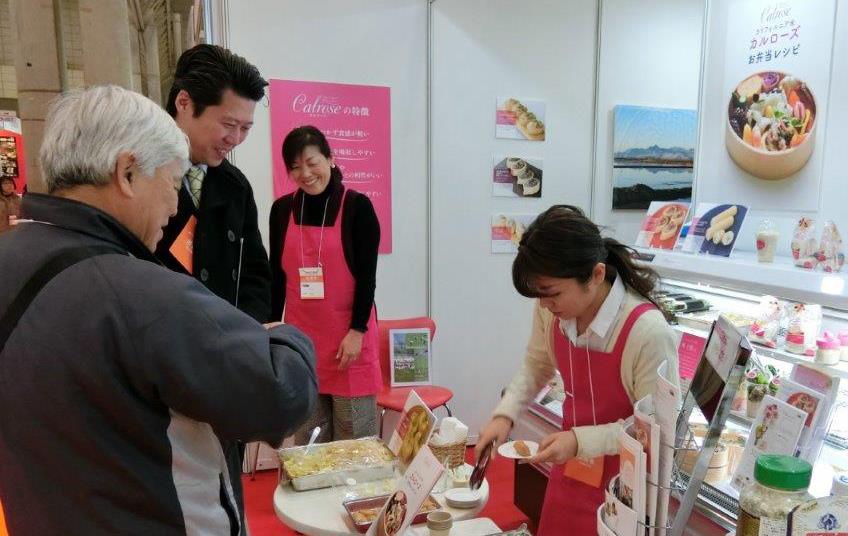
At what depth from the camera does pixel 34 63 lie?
19.3ft

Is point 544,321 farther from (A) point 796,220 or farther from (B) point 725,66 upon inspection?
(B) point 725,66

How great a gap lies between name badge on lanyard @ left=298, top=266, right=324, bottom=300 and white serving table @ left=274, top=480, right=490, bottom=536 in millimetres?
1280

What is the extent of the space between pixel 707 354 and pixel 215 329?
3.00ft

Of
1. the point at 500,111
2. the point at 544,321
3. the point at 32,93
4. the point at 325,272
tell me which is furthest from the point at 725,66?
the point at 32,93

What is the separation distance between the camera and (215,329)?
3.38 ft

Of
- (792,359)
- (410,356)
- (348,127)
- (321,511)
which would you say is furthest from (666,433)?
(348,127)

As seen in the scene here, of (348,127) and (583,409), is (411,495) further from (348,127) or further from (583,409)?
(348,127)

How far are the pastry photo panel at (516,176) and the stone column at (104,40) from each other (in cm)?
409

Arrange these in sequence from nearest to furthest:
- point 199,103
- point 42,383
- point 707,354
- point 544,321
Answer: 1. point 42,383
2. point 707,354
3. point 199,103
4. point 544,321

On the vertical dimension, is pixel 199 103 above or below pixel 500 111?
below

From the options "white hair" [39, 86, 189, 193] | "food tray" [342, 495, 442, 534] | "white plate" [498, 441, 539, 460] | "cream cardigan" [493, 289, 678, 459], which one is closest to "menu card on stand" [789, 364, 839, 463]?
"cream cardigan" [493, 289, 678, 459]

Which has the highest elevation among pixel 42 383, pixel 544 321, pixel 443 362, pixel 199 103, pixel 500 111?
pixel 500 111

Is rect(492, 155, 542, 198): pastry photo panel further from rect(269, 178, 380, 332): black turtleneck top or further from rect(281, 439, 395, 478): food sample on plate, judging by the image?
rect(281, 439, 395, 478): food sample on plate

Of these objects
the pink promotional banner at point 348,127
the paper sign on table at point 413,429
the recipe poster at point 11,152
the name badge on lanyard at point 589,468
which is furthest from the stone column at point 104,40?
the name badge on lanyard at point 589,468
